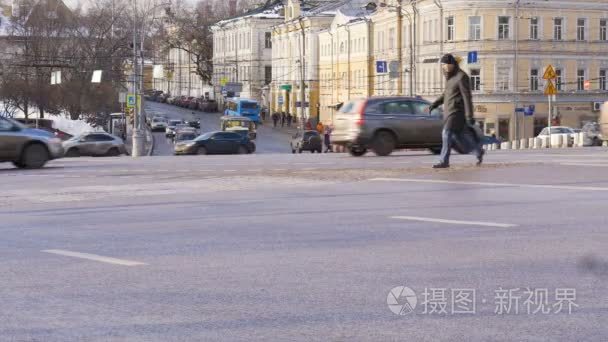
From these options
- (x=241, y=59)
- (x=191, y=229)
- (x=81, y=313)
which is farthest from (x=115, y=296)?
(x=241, y=59)

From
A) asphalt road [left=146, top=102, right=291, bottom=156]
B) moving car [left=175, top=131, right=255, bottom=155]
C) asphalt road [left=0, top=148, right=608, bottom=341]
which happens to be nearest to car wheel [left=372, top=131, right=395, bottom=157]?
asphalt road [left=0, top=148, right=608, bottom=341]

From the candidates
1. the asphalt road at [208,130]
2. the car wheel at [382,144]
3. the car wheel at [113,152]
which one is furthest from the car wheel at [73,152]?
the car wheel at [382,144]

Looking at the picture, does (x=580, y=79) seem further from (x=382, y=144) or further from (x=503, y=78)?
(x=382, y=144)

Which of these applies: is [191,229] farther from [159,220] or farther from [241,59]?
[241,59]

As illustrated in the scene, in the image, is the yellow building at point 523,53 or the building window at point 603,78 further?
the building window at point 603,78

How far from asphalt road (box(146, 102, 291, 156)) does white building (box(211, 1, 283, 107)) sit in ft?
13.8

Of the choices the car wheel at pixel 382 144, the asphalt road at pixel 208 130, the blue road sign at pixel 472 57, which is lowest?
the asphalt road at pixel 208 130

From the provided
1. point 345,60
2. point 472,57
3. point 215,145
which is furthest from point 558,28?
point 215,145

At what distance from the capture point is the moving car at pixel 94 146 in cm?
5791

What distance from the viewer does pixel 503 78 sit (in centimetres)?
8169

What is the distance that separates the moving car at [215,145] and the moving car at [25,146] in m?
28.3

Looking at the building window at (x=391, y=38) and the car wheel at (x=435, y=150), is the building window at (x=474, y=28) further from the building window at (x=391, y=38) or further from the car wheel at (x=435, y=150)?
the car wheel at (x=435, y=150)

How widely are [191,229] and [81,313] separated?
4538 mm

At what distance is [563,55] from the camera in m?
83.2
